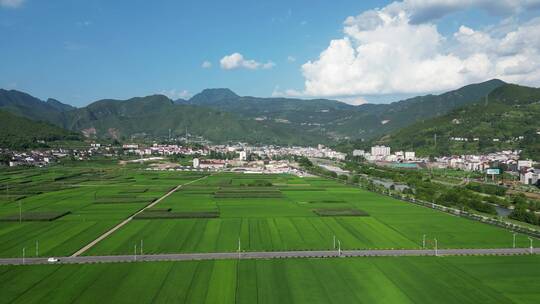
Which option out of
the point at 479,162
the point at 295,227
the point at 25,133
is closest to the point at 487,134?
the point at 479,162

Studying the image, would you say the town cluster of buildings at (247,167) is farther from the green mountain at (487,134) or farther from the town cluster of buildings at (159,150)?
the green mountain at (487,134)

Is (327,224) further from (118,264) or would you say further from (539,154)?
(539,154)

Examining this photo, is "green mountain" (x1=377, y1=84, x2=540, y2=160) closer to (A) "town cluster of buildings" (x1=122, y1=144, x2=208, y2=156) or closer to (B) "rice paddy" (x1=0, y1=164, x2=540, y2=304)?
(A) "town cluster of buildings" (x1=122, y1=144, x2=208, y2=156)

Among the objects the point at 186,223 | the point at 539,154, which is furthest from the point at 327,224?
the point at 539,154

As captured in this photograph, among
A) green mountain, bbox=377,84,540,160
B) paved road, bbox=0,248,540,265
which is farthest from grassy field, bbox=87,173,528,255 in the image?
green mountain, bbox=377,84,540,160

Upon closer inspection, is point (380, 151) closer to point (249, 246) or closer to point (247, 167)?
point (247, 167)
